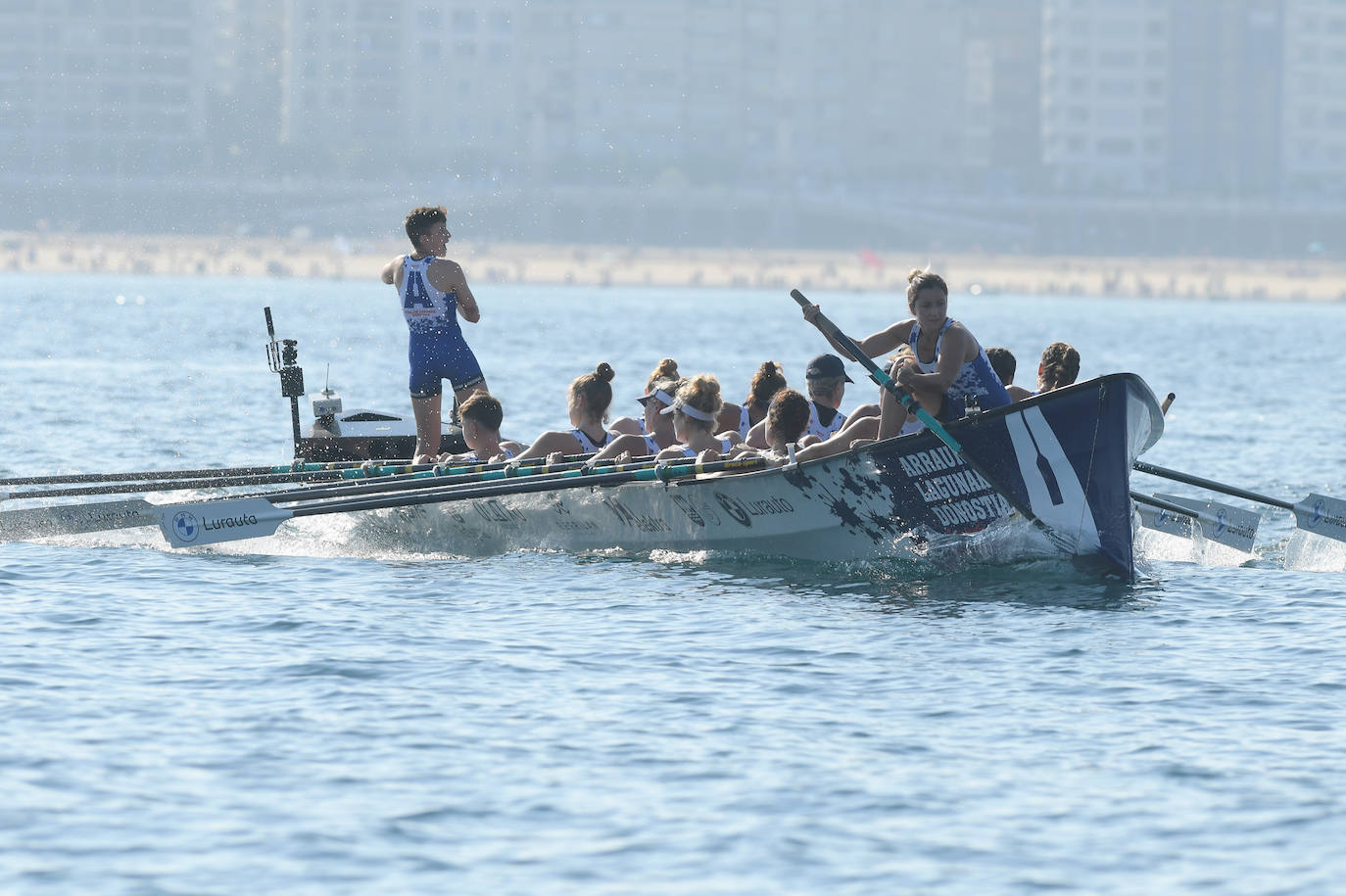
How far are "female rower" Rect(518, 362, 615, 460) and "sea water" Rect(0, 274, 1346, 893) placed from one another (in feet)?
2.95

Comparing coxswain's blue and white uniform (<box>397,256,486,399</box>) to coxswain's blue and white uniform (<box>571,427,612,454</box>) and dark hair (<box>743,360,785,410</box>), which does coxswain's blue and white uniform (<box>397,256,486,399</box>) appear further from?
dark hair (<box>743,360,785,410</box>)

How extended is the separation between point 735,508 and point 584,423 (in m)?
1.82

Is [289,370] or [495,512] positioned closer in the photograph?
[495,512]

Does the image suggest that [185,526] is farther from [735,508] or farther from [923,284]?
[923,284]

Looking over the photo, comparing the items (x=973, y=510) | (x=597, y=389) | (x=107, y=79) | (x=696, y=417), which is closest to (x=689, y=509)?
(x=696, y=417)

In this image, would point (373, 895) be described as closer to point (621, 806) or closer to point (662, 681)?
point (621, 806)

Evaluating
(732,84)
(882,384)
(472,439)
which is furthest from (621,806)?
(732,84)

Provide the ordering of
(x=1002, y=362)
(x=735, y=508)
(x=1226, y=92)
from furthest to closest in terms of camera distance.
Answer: (x=1226, y=92), (x=1002, y=362), (x=735, y=508)

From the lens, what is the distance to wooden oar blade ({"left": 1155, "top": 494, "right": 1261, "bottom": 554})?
15133mm

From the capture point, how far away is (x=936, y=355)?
12.6 meters

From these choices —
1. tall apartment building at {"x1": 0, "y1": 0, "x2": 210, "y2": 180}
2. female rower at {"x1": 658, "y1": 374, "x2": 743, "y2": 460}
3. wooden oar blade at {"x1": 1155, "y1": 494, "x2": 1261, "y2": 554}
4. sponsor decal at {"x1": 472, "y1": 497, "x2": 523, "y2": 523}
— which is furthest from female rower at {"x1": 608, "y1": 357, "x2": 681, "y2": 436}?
tall apartment building at {"x1": 0, "y1": 0, "x2": 210, "y2": 180}

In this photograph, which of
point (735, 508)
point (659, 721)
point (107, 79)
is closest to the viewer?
point (659, 721)

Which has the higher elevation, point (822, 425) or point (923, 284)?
point (923, 284)

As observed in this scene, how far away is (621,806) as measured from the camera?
27.3ft
